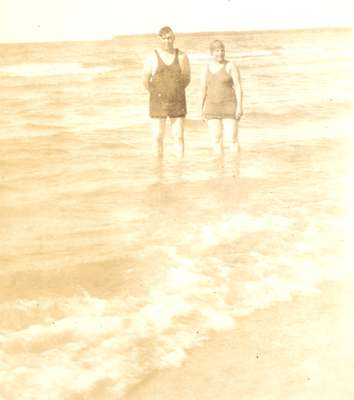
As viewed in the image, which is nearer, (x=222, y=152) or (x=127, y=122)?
(x=222, y=152)

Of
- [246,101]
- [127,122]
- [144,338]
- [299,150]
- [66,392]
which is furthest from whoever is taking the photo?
[246,101]

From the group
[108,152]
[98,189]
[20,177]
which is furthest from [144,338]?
[108,152]

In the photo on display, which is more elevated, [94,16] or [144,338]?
[94,16]

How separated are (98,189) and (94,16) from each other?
315 cm

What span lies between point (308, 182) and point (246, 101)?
7756 millimetres

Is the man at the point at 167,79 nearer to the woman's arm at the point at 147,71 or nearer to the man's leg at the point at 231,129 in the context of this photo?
the woman's arm at the point at 147,71

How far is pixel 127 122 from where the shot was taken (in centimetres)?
987

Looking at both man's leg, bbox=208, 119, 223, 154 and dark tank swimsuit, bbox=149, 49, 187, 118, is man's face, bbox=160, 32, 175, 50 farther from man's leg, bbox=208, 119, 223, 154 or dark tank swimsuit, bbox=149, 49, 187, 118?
man's leg, bbox=208, 119, 223, 154

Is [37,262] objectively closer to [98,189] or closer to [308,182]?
[98,189]

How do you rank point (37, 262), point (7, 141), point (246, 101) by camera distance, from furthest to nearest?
point (246, 101) → point (7, 141) → point (37, 262)

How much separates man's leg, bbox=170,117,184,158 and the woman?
269 millimetres

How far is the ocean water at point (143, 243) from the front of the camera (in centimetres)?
274

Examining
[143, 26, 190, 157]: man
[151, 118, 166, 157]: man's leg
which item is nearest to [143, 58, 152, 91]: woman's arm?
[143, 26, 190, 157]: man

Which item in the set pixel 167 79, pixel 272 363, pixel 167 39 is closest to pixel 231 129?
pixel 167 79
